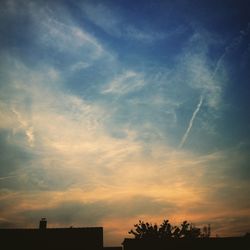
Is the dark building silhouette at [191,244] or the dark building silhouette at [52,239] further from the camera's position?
the dark building silhouette at [52,239]

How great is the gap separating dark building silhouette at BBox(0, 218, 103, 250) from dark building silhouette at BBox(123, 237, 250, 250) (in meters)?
4.35

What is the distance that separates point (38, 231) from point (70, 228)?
382 cm

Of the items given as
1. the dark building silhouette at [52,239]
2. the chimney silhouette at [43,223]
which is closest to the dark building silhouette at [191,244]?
the dark building silhouette at [52,239]

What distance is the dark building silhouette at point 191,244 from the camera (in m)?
30.0

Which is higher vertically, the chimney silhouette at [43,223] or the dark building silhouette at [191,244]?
the chimney silhouette at [43,223]

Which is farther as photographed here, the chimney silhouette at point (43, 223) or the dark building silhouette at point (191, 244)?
the chimney silhouette at point (43, 223)

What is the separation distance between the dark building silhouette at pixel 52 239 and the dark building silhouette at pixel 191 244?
4349 mm

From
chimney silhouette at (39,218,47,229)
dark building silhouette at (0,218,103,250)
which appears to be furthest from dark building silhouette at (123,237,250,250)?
chimney silhouette at (39,218,47,229)

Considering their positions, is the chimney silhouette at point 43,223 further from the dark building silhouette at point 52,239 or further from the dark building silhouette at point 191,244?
the dark building silhouette at point 191,244

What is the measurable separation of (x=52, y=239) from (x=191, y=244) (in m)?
16.0

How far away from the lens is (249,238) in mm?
30047

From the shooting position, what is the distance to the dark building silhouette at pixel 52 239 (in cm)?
3186

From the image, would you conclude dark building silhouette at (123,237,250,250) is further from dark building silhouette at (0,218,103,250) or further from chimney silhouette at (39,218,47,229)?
chimney silhouette at (39,218,47,229)

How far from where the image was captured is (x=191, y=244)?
30.5 m
